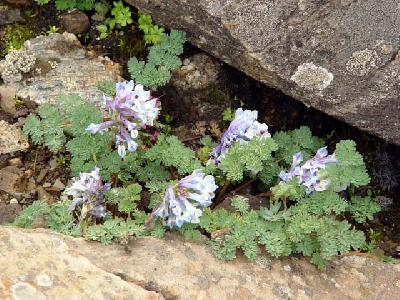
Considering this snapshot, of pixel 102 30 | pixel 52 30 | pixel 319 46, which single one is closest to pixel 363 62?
pixel 319 46

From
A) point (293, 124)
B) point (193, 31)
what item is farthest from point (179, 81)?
point (293, 124)

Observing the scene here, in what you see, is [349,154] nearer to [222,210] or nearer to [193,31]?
[222,210]

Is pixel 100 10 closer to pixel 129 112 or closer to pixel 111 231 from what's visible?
pixel 129 112

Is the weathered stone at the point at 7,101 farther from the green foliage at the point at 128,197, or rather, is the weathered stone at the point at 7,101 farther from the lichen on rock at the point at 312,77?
the lichen on rock at the point at 312,77

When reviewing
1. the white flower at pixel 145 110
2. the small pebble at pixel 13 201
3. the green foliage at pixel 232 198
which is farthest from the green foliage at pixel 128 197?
the small pebble at pixel 13 201

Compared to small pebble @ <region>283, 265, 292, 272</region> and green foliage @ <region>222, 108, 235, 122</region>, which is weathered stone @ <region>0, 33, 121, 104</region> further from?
small pebble @ <region>283, 265, 292, 272</region>
